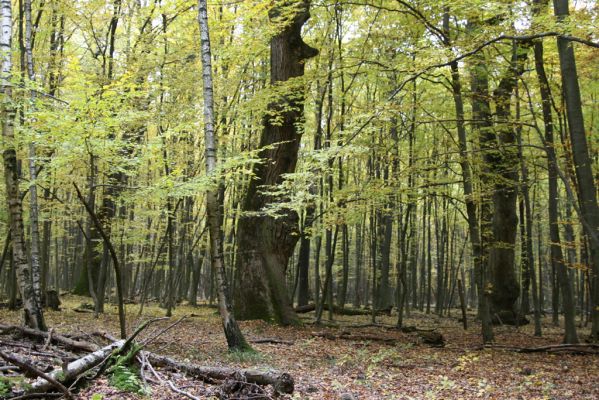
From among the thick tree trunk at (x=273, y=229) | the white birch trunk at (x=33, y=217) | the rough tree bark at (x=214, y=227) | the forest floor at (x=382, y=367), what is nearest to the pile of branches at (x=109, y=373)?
the forest floor at (x=382, y=367)

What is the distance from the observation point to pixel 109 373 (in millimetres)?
4992

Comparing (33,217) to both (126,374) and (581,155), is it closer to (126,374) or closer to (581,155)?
(126,374)

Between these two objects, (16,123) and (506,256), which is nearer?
(16,123)

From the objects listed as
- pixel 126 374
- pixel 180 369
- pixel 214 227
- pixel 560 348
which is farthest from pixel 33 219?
pixel 560 348

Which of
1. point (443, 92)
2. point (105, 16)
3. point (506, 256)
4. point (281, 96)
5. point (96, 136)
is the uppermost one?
point (105, 16)

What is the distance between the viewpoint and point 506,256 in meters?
16.0

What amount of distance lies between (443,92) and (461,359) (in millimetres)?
9529

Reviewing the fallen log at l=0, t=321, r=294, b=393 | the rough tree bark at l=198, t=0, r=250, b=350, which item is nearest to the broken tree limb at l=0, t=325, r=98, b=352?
the fallen log at l=0, t=321, r=294, b=393

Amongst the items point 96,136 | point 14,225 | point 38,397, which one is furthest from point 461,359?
point 14,225

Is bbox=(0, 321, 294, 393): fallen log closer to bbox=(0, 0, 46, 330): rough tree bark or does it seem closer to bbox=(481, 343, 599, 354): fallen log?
bbox=(0, 0, 46, 330): rough tree bark

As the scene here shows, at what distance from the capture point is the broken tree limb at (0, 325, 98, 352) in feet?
20.3

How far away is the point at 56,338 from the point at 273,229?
7.27m

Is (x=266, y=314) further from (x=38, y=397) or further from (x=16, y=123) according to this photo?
(x=38, y=397)

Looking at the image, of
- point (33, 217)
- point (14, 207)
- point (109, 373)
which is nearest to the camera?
point (109, 373)
